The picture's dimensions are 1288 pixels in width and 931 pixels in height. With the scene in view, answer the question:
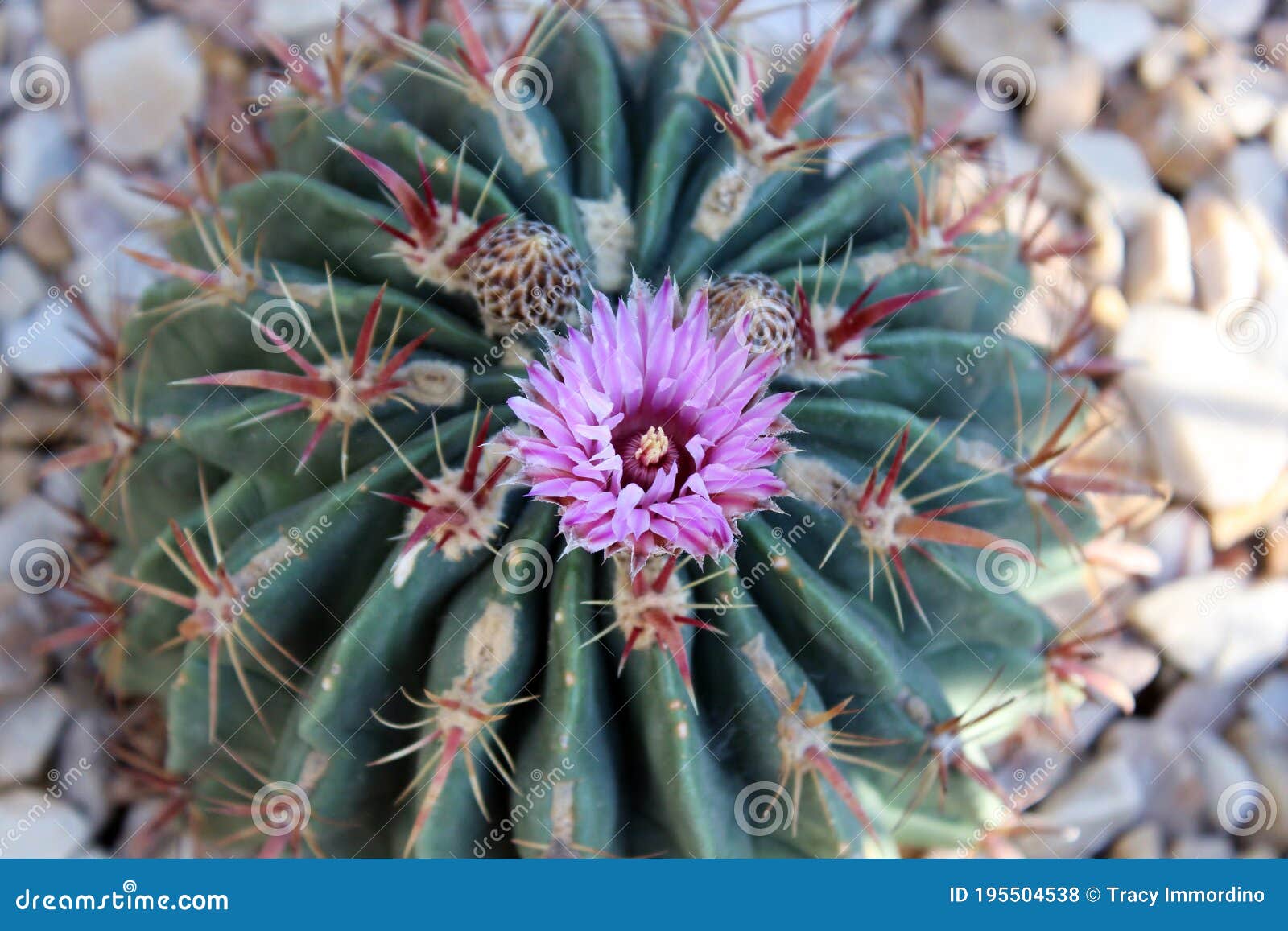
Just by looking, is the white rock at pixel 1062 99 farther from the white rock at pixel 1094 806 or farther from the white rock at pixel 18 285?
the white rock at pixel 18 285

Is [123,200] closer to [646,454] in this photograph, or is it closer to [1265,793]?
[646,454]

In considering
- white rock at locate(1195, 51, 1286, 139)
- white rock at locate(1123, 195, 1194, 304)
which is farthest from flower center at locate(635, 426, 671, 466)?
white rock at locate(1195, 51, 1286, 139)

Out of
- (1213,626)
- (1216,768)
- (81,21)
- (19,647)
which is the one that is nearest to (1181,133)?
(1213,626)

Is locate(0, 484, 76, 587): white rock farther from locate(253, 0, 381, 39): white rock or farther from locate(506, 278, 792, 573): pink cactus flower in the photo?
locate(506, 278, 792, 573): pink cactus flower

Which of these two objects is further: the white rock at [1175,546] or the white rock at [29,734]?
the white rock at [1175,546]

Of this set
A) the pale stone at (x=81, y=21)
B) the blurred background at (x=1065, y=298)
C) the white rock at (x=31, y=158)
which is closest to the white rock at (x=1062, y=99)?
the blurred background at (x=1065, y=298)
